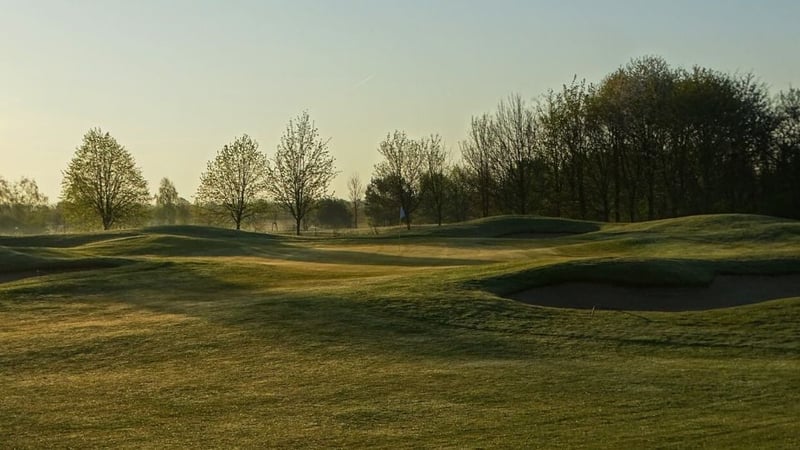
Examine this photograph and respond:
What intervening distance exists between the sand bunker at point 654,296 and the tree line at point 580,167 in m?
55.7

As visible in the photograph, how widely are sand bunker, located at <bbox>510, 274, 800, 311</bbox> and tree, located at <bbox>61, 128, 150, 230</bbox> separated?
Answer: 6832cm

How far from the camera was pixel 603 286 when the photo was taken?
25.3 m

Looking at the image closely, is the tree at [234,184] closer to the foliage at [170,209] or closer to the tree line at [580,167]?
the tree line at [580,167]

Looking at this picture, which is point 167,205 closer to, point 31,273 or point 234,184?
point 234,184

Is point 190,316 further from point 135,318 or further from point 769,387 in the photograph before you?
point 769,387

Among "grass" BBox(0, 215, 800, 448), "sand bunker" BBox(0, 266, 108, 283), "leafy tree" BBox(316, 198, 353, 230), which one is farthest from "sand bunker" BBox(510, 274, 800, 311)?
"leafy tree" BBox(316, 198, 353, 230)

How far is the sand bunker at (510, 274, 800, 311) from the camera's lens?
23.9 m

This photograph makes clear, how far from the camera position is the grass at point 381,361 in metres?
12.3

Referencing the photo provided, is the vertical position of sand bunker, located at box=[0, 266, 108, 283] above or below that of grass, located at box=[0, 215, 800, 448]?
above

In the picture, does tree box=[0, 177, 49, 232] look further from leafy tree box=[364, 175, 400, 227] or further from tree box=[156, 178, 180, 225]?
leafy tree box=[364, 175, 400, 227]

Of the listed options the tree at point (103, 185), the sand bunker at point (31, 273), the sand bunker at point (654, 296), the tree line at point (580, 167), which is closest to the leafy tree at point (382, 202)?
the tree line at point (580, 167)

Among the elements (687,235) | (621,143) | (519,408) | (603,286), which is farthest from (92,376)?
(621,143)

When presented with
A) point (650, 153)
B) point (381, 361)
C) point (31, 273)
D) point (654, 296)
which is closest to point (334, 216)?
point (650, 153)

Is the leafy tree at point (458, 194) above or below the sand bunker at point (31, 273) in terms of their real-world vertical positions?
above
